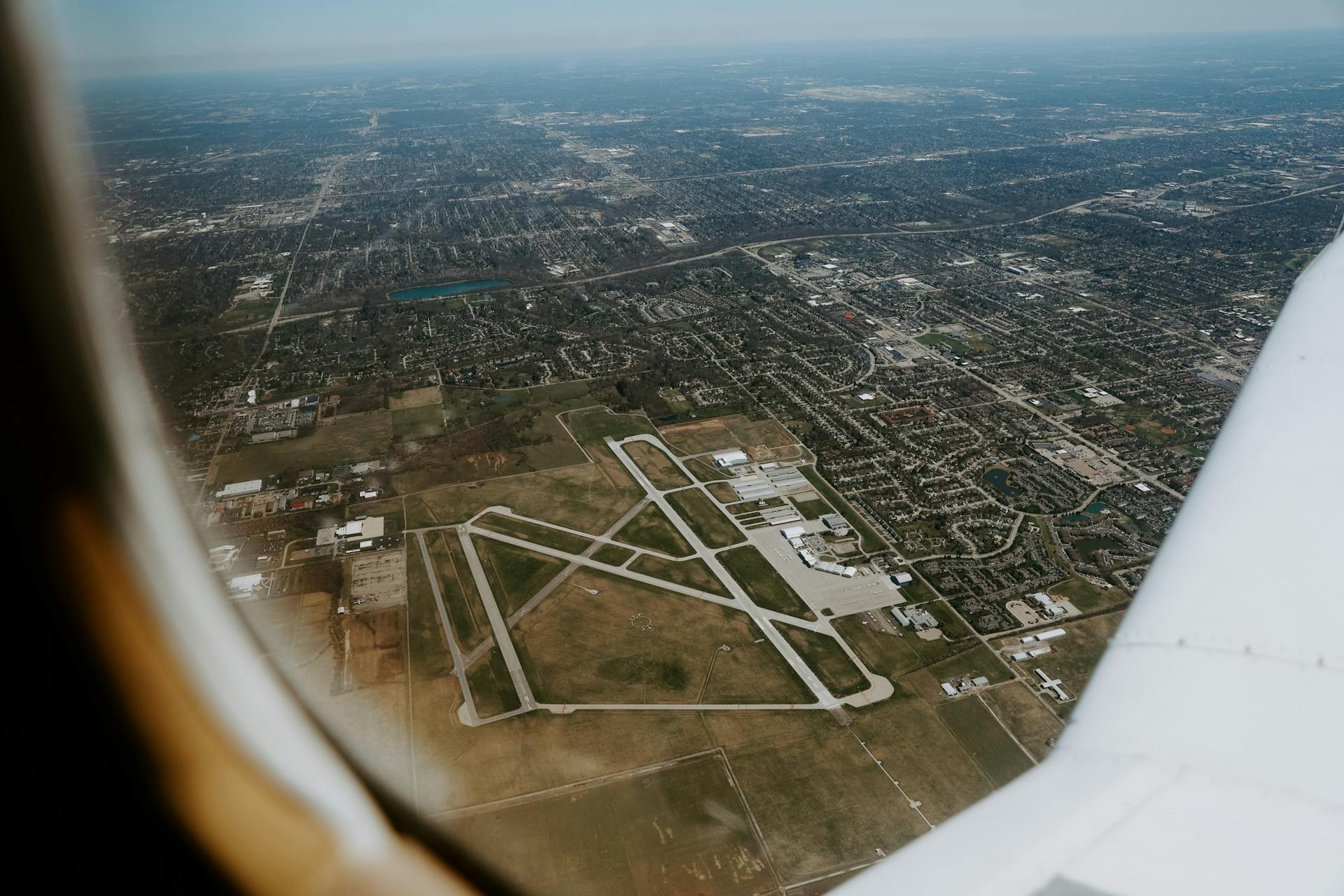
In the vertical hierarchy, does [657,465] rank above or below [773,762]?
above

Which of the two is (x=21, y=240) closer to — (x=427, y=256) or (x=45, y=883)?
(x=45, y=883)

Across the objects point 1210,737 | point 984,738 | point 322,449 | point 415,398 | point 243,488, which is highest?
point 1210,737

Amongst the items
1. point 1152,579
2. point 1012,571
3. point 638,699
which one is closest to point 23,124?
point 1152,579

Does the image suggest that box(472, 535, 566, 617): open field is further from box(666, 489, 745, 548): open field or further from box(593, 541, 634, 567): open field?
box(666, 489, 745, 548): open field

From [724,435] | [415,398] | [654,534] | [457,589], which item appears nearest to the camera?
[457,589]

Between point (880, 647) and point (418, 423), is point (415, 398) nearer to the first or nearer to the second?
point (418, 423)

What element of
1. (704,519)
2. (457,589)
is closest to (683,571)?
(704,519)

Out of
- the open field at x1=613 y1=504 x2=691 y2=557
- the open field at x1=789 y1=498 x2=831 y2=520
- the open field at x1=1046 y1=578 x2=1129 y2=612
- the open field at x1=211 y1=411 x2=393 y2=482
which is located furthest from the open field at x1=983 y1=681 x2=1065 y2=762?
the open field at x1=211 y1=411 x2=393 y2=482
